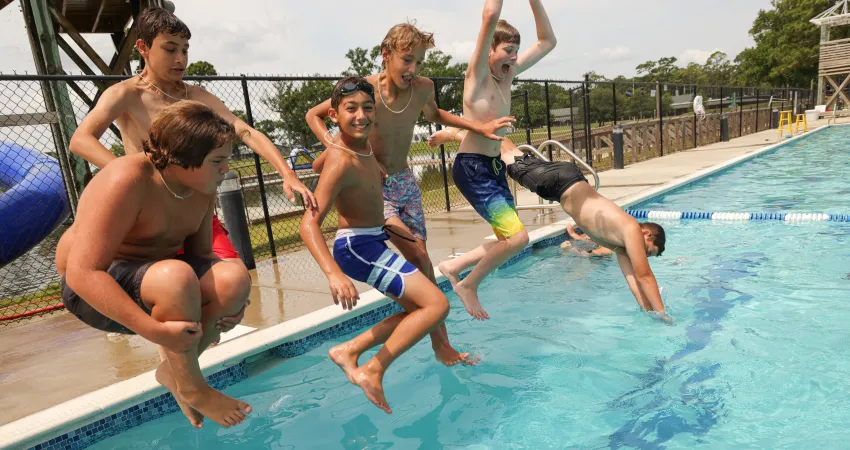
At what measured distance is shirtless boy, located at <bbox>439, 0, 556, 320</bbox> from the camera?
A: 4133 millimetres

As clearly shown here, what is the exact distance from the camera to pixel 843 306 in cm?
454

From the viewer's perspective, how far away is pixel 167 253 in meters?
2.46

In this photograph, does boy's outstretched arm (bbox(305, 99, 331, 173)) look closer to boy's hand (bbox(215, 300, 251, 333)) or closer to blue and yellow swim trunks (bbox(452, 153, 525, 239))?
boy's hand (bbox(215, 300, 251, 333))

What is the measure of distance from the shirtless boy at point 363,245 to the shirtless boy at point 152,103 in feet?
0.64

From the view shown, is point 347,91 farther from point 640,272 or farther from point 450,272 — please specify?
point 640,272

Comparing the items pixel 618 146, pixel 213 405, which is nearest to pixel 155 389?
pixel 213 405

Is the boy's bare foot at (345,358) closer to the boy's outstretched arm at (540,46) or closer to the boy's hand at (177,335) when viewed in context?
the boy's hand at (177,335)

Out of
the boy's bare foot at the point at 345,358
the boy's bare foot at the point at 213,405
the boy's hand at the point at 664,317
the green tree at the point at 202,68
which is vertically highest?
the green tree at the point at 202,68

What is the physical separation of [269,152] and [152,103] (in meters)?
0.77

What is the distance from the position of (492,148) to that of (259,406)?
7.94 ft

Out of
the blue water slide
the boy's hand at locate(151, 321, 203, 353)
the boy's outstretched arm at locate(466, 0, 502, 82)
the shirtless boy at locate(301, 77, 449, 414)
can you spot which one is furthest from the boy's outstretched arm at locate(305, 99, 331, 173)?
the blue water slide

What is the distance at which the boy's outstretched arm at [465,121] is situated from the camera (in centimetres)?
385

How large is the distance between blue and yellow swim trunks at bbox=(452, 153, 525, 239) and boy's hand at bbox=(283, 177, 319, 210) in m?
1.78

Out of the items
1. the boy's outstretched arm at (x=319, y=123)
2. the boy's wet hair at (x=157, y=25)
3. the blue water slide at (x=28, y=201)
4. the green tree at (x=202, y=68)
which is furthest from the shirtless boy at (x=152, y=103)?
the green tree at (x=202, y=68)
